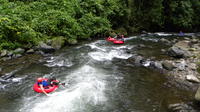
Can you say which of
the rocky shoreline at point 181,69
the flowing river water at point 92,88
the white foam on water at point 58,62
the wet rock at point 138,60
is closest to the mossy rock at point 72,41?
the flowing river water at point 92,88

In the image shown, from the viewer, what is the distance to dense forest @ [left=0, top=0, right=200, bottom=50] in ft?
46.0

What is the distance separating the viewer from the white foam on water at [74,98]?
23.9 ft

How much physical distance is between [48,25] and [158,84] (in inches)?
416

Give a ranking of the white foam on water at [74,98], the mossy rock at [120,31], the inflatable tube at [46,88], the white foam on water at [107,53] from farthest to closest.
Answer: the mossy rock at [120,31]
the white foam on water at [107,53]
the inflatable tube at [46,88]
the white foam on water at [74,98]

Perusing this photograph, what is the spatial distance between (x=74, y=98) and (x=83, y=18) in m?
12.5

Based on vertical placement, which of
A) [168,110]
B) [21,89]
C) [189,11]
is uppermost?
[189,11]

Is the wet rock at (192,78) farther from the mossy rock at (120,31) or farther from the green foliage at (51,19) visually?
the mossy rock at (120,31)

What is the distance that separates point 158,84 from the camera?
937cm

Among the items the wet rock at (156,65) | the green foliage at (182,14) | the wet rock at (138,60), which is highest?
the green foliage at (182,14)

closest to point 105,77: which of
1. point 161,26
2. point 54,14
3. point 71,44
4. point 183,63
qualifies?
point 183,63

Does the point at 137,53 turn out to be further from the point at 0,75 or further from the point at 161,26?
the point at 161,26

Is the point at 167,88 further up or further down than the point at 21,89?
further down

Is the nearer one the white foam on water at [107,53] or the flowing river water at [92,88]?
the flowing river water at [92,88]

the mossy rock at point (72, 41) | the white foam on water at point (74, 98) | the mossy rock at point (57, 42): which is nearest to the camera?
the white foam on water at point (74, 98)
